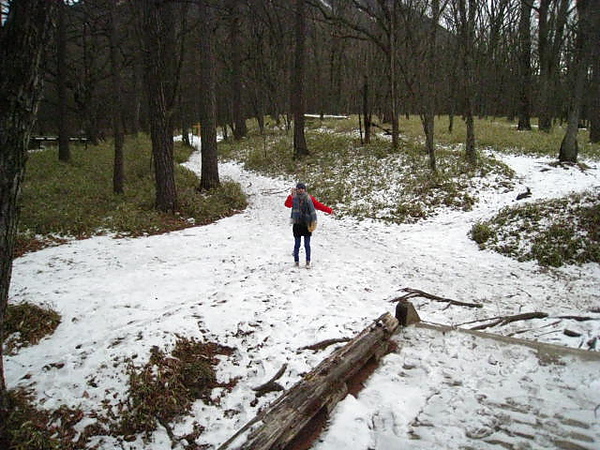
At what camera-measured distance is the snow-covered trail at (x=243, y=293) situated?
481 centimetres

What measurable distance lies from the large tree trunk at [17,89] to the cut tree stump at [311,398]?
8.70 feet

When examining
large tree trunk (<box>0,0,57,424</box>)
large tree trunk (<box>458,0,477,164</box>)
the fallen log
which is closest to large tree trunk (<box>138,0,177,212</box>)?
large tree trunk (<box>0,0,57,424</box>)

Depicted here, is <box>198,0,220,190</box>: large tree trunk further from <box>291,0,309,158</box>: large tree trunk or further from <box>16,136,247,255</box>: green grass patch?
<box>291,0,309,158</box>: large tree trunk

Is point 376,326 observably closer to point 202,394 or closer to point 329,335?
point 329,335

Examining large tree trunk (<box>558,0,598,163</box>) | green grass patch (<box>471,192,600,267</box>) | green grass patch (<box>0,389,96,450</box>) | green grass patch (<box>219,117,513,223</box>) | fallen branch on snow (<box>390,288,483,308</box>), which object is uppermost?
large tree trunk (<box>558,0,598,163</box>)

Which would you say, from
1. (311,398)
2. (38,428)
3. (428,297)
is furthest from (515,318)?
(38,428)

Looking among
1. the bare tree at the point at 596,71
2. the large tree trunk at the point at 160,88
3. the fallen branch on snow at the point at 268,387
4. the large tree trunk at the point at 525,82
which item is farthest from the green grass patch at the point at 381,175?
the large tree trunk at the point at 525,82

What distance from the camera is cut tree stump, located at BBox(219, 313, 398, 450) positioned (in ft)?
10.1

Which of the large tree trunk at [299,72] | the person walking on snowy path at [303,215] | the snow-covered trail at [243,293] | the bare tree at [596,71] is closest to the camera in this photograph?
the snow-covered trail at [243,293]

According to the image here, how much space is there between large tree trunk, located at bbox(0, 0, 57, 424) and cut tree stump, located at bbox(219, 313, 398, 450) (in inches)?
104

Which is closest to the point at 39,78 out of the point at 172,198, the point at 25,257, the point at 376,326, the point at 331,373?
the point at 331,373

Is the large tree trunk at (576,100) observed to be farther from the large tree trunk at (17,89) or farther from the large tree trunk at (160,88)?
the large tree trunk at (17,89)

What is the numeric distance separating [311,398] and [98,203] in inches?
455

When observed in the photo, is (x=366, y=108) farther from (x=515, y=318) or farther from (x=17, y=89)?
(x=17, y=89)
